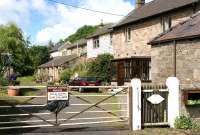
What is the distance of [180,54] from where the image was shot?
83.9 feet

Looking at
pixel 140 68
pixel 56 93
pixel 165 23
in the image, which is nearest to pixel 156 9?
pixel 165 23

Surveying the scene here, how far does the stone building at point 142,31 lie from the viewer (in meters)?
34.7

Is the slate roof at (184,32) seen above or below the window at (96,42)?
below

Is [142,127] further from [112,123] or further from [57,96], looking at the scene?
[57,96]

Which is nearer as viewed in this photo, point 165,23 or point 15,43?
point 165,23

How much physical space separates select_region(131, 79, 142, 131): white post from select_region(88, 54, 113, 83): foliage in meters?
33.8

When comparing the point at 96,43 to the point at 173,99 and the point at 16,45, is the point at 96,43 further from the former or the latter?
the point at 173,99

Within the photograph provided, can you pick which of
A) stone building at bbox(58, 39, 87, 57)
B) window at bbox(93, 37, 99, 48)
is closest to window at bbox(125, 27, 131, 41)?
window at bbox(93, 37, 99, 48)

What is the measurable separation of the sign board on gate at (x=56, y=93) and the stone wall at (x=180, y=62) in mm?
10702

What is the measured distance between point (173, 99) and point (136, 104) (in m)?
1.34

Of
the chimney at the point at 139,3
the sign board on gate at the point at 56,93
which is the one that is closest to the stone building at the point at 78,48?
the chimney at the point at 139,3

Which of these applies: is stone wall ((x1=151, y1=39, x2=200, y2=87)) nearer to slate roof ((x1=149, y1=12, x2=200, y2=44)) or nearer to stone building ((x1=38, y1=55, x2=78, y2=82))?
slate roof ((x1=149, y1=12, x2=200, y2=44))

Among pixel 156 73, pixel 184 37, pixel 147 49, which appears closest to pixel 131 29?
pixel 147 49

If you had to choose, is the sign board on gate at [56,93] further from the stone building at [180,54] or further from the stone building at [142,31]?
the stone building at [142,31]
